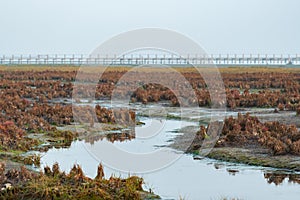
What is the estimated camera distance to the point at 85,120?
22547 millimetres

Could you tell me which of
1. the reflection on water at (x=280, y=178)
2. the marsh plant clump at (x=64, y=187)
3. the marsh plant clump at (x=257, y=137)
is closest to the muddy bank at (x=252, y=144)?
the marsh plant clump at (x=257, y=137)

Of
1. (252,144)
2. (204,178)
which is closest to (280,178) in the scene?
(204,178)

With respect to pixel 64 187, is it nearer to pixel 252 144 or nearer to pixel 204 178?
pixel 204 178

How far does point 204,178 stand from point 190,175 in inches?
17.9

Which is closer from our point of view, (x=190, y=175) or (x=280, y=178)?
(x=280, y=178)

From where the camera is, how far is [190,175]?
13.2 meters

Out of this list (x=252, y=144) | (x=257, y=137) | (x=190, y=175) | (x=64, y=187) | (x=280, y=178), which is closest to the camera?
(x=64, y=187)

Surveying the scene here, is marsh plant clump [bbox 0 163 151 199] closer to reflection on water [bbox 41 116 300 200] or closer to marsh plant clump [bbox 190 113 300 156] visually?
reflection on water [bbox 41 116 300 200]

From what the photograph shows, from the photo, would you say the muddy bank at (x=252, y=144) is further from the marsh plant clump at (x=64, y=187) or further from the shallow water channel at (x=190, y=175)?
the marsh plant clump at (x=64, y=187)

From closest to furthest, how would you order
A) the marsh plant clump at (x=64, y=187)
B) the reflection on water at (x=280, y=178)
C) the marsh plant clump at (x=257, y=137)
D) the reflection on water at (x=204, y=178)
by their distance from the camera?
the marsh plant clump at (x=64, y=187) → the reflection on water at (x=204, y=178) → the reflection on water at (x=280, y=178) → the marsh plant clump at (x=257, y=137)

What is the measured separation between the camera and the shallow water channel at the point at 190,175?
37.3 feet

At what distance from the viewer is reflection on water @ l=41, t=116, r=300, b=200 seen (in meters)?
11.4

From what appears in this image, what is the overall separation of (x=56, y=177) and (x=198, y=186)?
9.12ft

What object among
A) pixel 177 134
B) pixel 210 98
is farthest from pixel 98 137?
pixel 210 98
